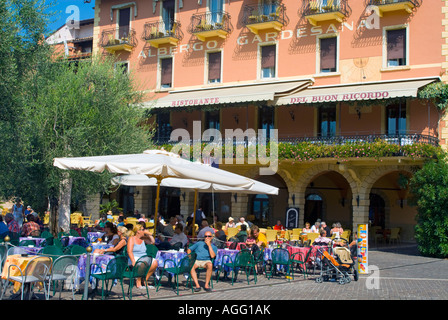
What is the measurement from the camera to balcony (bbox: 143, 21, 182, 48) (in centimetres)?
2745

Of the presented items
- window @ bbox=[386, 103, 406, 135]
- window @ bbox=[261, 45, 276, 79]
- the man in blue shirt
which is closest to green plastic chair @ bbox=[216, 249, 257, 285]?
the man in blue shirt

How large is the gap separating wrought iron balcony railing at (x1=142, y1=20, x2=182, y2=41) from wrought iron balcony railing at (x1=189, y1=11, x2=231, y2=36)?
41.7 inches

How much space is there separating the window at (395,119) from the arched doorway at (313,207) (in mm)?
6173

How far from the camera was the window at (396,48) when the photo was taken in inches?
859

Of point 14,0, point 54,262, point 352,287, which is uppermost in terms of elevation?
point 14,0

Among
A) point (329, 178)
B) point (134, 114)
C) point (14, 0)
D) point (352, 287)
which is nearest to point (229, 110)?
point (329, 178)

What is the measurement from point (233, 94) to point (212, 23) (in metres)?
5.57

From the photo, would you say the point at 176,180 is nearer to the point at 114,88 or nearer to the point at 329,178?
the point at 114,88

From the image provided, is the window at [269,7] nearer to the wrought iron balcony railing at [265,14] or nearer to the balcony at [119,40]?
the wrought iron balcony railing at [265,14]

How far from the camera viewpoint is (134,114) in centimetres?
1866

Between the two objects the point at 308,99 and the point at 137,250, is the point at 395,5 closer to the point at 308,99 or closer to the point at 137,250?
the point at 308,99

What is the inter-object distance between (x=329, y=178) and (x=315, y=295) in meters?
17.0

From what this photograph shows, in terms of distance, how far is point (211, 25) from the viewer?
26.1 m

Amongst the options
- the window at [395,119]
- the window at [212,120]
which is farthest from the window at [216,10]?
the window at [395,119]
